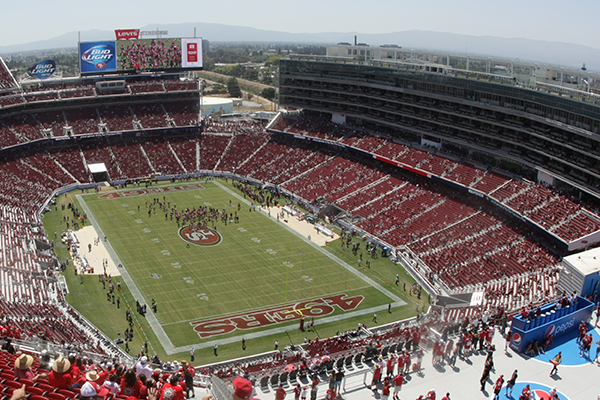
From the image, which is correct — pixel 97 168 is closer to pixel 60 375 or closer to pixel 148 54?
pixel 148 54

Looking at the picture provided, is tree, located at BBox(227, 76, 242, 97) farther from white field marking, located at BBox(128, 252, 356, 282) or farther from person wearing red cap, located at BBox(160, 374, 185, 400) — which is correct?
person wearing red cap, located at BBox(160, 374, 185, 400)

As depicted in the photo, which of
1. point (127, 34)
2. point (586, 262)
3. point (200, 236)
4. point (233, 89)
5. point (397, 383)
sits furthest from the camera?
point (233, 89)

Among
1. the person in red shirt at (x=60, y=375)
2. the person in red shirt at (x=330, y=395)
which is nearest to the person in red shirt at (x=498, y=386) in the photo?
the person in red shirt at (x=330, y=395)

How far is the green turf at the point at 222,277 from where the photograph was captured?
99.8 ft

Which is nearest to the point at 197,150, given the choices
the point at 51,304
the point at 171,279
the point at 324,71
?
the point at 324,71

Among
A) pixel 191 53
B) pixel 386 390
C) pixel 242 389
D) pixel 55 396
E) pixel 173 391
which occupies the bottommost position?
pixel 386 390

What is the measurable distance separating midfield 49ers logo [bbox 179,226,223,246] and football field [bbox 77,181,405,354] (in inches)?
3.2

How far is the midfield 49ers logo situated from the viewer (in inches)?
1674

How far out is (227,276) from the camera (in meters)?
36.5

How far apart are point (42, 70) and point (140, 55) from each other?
1191 cm

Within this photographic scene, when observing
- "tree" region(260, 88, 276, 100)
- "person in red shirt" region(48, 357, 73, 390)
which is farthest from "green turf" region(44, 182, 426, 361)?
"tree" region(260, 88, 276, 100)

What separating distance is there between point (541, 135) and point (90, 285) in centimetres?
3457

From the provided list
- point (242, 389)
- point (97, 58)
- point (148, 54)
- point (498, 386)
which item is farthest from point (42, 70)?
point (242, 389)

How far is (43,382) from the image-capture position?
44.3 ft
